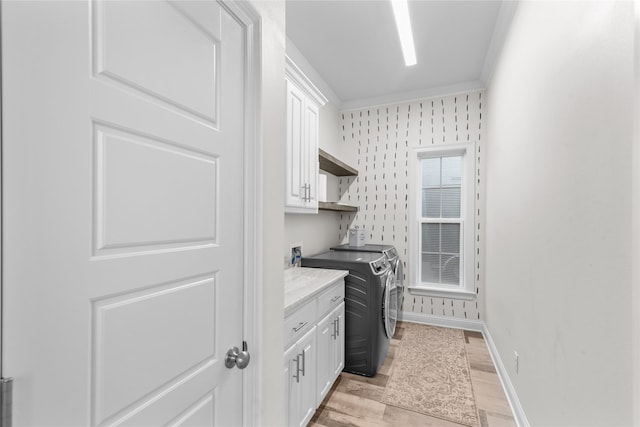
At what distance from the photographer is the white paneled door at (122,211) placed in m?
0.55

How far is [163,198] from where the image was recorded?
32.1 inches

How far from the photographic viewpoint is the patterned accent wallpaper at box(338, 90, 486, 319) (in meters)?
3.42

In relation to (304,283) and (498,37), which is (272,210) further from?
(498,37)

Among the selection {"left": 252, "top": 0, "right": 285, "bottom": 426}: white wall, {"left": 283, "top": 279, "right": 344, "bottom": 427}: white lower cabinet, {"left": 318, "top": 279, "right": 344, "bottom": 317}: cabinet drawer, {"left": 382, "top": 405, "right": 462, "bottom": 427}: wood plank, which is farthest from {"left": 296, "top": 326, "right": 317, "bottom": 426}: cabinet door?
{"left": 382, "top": 405, "right": 462, "bottom": 427}: wood plank

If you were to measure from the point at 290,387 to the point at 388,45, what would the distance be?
276cm

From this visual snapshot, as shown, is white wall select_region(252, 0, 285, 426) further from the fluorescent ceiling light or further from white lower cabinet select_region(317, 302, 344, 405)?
the fluorescent ceiling light

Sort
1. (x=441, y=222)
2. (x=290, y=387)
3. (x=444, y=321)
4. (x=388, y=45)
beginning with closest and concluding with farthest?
(x=290, y=387) → (x=388, y=45) → (x=444, y=321) → (x=441, y=222)

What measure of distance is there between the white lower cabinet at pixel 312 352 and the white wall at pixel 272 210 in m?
0.22

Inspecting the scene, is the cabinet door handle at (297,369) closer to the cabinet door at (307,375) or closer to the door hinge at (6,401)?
the cabinet door at (307,375)

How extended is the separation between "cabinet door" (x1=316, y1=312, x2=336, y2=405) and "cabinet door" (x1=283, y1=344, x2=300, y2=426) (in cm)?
34

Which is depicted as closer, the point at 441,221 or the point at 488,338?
the point at 488,338

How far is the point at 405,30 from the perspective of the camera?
2455mm

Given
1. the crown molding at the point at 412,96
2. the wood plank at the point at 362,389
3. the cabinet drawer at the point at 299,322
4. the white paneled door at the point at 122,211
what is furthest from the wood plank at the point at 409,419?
the crown molding at the point at 412,96

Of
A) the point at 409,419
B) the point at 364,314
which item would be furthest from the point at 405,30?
the point at 409,419
